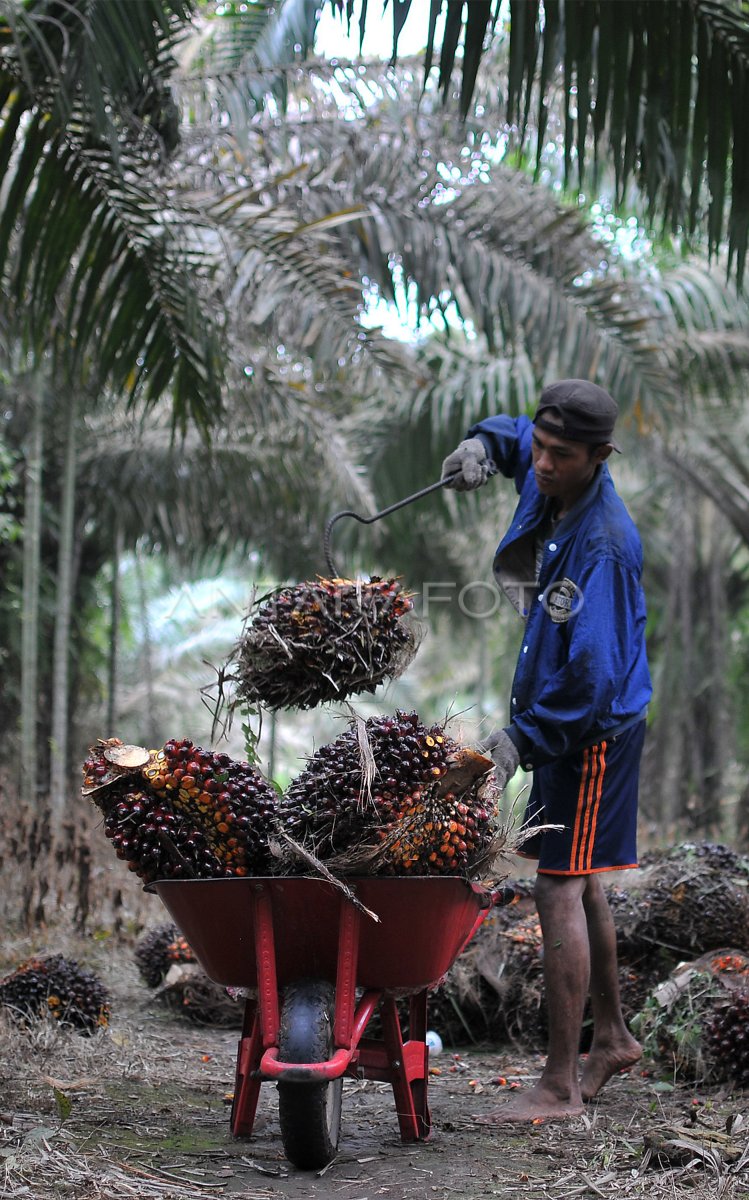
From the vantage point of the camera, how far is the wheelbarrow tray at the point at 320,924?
8.44ft

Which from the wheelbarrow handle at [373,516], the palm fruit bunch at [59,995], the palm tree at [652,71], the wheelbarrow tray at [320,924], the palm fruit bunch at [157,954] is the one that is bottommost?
the palm fruit bunch at [157,954]

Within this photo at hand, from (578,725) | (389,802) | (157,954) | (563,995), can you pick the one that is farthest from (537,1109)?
(157,954)

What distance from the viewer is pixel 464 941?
2.93m

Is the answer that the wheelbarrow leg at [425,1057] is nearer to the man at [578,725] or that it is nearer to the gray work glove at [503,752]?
the man at [578,725]

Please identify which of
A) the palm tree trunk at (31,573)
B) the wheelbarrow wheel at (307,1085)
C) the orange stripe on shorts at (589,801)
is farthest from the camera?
the palm tree trunk at (31,573)

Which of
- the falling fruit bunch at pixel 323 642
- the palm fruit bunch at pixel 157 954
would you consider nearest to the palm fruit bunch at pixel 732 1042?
the falling fruit bunch at pixel 323 642

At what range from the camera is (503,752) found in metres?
3.00

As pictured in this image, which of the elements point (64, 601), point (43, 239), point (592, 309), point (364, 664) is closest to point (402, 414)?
point (592, 309)

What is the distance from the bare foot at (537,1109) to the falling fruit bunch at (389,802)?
2.87ft

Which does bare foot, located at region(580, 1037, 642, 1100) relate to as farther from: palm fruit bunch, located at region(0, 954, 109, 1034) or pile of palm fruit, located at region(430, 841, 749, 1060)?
palm fruit bunch, located at region(0, 954, 109, 1034)

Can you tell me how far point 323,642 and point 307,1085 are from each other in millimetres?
1083

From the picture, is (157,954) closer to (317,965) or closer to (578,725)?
(317,965)

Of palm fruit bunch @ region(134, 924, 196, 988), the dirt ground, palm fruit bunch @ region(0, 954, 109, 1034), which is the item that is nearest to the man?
the dirt ground

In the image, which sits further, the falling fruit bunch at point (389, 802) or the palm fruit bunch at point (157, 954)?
the palm fruit bunch at point (157, 954)
